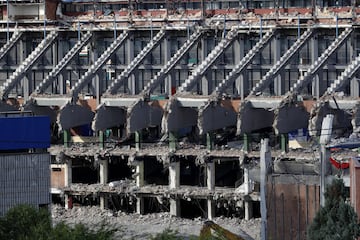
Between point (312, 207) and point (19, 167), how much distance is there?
8.73 meters

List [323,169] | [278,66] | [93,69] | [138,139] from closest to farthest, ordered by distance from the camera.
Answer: [323,169]
[278,66]
[138,139]
[93,69]

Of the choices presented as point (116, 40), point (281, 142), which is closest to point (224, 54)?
point (116, 40)

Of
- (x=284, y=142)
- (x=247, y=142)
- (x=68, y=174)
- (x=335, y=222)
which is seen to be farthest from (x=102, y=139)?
(x=335, y=222)

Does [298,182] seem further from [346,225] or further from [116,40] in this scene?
[116,40]

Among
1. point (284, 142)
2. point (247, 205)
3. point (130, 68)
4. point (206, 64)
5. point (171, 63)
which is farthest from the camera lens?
point (130, 68)

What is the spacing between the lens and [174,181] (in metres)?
59.9

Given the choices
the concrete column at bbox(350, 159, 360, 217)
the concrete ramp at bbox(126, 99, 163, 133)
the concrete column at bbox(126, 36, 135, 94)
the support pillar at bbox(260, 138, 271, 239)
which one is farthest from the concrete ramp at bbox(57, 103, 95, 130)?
the concrete column at bbox(350, 159, 360, 217)

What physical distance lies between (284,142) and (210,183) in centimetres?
313

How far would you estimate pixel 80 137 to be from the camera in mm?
65062

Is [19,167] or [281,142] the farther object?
[281,142]

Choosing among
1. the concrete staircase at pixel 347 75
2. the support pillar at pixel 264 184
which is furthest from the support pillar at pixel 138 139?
the support pillar at pixel 264 184

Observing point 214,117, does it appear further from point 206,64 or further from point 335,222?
point 335,222

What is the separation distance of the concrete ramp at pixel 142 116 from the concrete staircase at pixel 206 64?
136 cm

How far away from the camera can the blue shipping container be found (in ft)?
157
